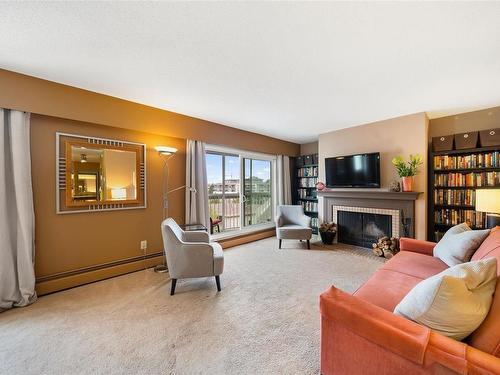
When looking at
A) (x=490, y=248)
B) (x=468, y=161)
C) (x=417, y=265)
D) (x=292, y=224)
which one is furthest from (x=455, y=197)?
(x=292, y=224)

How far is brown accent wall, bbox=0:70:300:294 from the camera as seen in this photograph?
2.41m

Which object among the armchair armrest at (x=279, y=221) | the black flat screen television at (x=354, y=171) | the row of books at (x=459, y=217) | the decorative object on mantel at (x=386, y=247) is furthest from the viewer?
the armchair armrest at (x=279, y=221)

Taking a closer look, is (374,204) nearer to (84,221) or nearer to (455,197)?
(455,197)

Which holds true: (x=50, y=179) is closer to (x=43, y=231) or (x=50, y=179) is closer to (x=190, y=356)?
(x=43, y=231)

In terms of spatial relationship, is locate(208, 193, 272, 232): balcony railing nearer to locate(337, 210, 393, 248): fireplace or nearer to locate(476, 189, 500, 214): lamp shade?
locate(337, 210, 393, 248): fireplace

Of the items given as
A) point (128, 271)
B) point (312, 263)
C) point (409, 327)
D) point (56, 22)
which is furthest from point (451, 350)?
point (128, 271)

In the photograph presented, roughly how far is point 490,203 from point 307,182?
3.33 metres

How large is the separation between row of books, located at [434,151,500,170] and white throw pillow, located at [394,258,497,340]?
2989 millimetres

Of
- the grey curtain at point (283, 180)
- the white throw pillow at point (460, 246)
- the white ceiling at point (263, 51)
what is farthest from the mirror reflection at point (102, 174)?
the white throw pillow at point (460, 246)

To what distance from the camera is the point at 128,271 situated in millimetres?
3035

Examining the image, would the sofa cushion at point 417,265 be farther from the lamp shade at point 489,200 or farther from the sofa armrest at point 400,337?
the sofa armrest at point 400,337

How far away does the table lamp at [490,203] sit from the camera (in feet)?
7.86

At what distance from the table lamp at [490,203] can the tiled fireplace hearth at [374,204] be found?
0.91m

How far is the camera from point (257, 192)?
5273 mm
